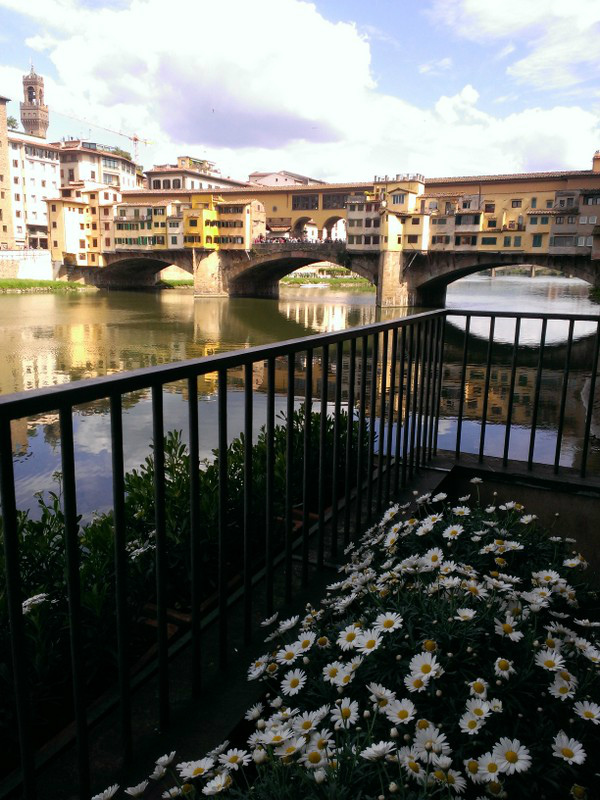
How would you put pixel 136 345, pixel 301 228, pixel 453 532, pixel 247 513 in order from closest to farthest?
pixel 247 513
pixel 453 532
pixel 136 345
pixel 301 228

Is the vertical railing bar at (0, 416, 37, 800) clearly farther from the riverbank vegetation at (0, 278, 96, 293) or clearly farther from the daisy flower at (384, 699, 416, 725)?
the riverbank vegetation at (0, 278, 96, 293)

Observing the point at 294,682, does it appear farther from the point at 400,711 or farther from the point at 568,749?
the point at 568,749

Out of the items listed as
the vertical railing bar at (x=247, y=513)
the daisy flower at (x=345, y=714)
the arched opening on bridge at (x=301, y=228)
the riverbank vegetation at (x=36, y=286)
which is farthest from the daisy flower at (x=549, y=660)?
the arched opening on bridge at (x=301, y=228)

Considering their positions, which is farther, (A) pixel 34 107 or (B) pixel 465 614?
(A) pixel 34 107

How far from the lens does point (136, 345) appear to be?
77.8 feet

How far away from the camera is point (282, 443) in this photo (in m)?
3.95

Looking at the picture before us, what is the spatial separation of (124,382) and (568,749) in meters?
1.24

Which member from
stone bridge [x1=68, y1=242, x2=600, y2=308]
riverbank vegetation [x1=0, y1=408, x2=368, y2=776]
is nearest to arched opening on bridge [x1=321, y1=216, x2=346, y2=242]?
stone bridge [x1=68, y1=242, x2=600, y2=308]

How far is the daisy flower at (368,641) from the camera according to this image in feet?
5.37

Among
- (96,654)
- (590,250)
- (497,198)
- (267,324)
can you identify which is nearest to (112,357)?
(267,324)

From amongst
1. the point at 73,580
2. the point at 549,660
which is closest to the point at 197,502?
the point at 73,580

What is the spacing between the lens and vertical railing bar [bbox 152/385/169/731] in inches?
62.7

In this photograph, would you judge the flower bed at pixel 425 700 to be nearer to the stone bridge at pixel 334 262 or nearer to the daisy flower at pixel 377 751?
the daisy flower at pixel 377 751

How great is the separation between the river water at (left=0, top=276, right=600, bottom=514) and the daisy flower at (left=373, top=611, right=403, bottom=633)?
20.2 ft
